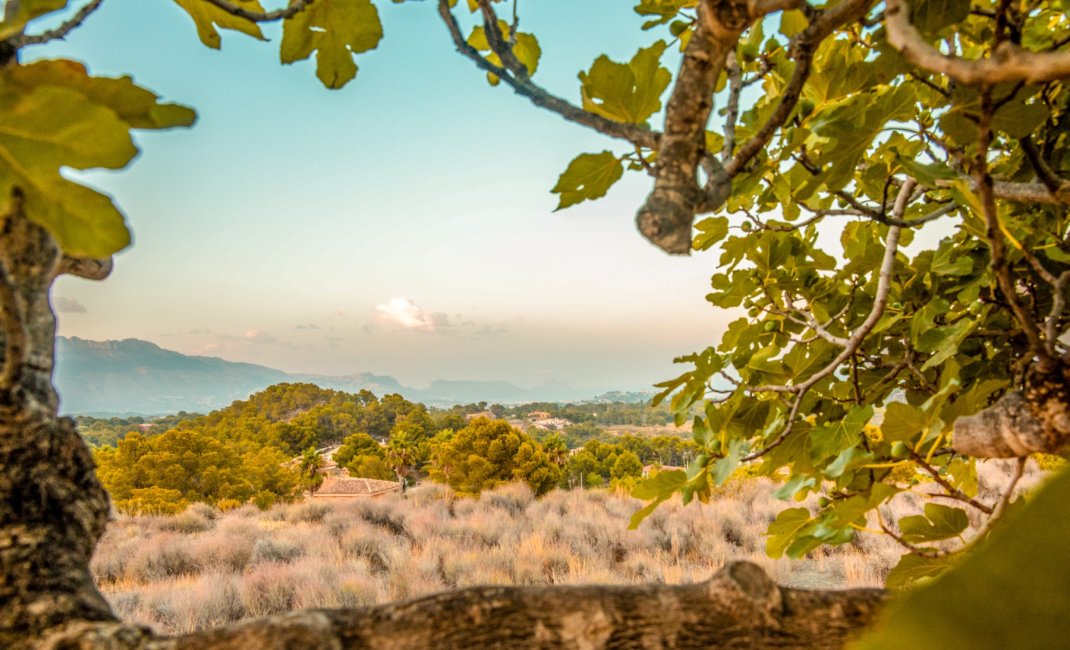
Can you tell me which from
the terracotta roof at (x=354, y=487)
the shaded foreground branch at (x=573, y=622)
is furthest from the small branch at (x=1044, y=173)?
the terracotta roof at (x=354, y=487)

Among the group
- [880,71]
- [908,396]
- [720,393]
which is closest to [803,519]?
[720,393]

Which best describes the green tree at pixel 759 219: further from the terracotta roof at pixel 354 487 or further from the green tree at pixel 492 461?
the terracotta roof at pixel 354 487

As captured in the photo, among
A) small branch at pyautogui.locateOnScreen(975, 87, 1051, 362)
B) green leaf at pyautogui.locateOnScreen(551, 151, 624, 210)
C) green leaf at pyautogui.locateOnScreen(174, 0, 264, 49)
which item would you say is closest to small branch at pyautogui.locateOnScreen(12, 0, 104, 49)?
green leaf at pyautogui.locateOnScreen(174, 0, 264, 49)

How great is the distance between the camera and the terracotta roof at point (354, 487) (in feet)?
70.8

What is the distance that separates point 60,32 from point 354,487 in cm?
2434

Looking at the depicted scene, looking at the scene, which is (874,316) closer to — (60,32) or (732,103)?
(732,103)

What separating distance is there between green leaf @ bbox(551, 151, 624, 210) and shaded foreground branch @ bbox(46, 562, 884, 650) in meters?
0.48

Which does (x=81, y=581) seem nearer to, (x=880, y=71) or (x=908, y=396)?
(x=880, y=71)

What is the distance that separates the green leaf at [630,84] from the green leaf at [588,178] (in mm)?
59

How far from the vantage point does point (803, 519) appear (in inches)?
42.9

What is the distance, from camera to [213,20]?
76 cm

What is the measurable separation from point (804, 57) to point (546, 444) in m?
19.5

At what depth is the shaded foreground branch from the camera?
451 millimetres

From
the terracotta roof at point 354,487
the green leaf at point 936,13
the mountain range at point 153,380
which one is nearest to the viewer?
the green leaf at point 936,13
